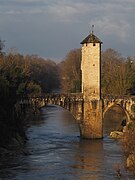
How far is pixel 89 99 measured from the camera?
5147cm

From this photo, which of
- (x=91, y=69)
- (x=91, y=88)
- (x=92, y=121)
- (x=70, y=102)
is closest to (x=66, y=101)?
(x=70, y=102)

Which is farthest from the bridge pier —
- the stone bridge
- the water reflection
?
the water reflection

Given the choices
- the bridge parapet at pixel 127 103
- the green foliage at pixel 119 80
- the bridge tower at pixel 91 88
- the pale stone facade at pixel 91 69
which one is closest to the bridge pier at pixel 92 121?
the bridge tower at pixel 91 88

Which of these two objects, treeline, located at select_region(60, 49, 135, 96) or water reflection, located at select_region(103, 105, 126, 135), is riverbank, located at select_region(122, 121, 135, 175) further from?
treeline, located at select_region(60, 49, 135, 96)

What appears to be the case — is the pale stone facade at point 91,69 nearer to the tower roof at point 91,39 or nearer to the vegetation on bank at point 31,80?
the tower roof at point 91,39

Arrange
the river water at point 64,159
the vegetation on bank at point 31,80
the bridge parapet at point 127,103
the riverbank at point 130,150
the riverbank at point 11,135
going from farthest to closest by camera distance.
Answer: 1. the bridge parapet at point 127,103
2. the vegetation on bank at point 31,80
3. the riverbank at point 11,135
4. the riverbank at point 130,150
5. the river water at point 64,159

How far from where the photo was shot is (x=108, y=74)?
79375 mm

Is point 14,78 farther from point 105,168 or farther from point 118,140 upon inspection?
point 105,168

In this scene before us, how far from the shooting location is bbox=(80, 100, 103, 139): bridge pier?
50.8m

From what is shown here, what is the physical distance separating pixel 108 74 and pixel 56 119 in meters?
15.8

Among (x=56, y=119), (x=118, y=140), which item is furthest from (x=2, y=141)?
(x=56, y=119)

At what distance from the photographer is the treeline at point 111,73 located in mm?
71000

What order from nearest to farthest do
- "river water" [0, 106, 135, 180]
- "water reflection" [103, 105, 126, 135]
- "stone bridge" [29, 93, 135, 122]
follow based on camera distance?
"river water" [0, 106, 135, 180]
"stone bridge" [29, 93, 135, 122]
"water reflection" [103, 105, 126, 135]

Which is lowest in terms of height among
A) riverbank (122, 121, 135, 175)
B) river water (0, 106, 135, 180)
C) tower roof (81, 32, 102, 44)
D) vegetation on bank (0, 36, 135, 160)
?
river water (0, 106, 135, 180)
